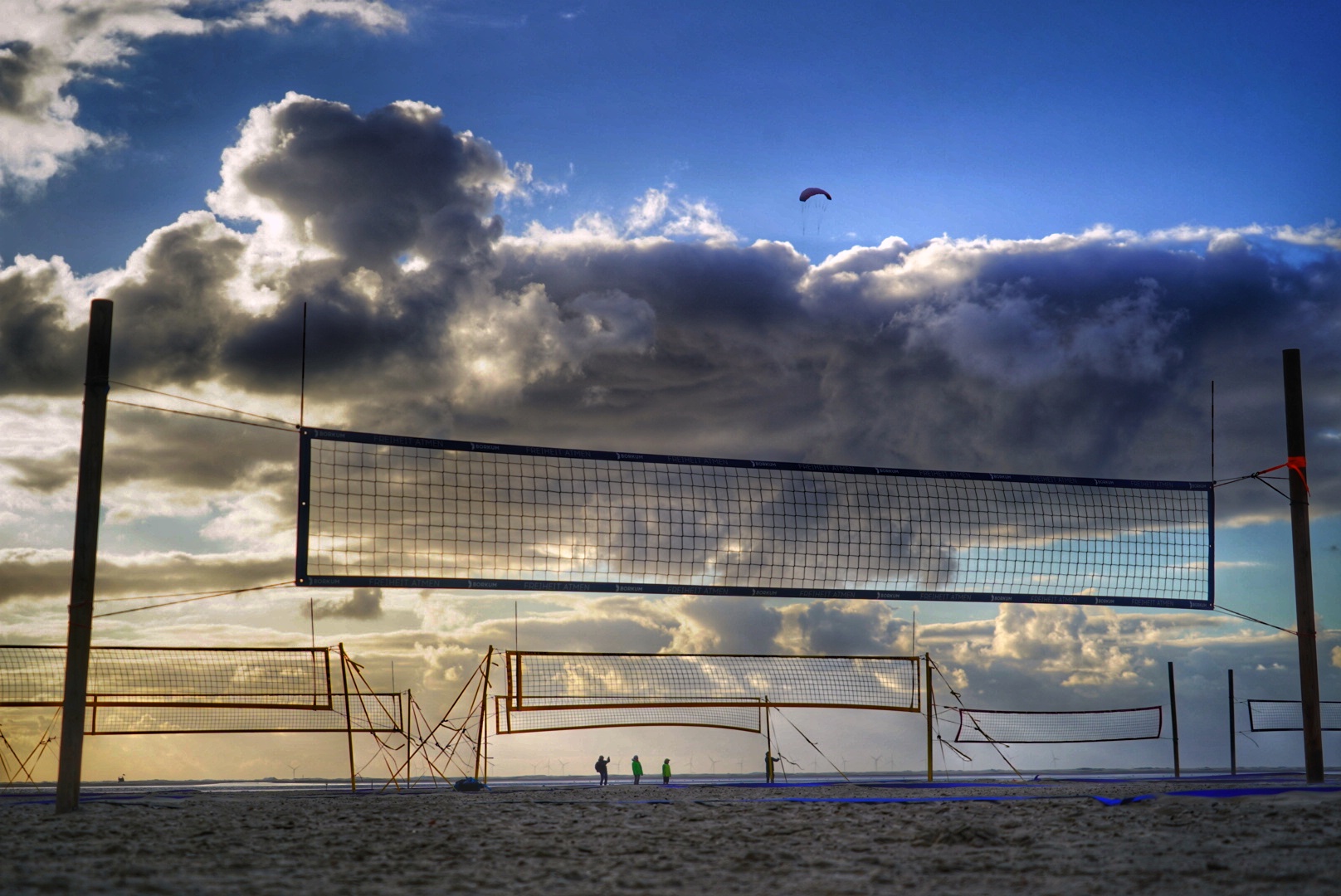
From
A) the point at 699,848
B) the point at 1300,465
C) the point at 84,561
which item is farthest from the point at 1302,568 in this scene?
the point at 84,561

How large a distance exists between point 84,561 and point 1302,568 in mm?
11688

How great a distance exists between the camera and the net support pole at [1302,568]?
10859 mm

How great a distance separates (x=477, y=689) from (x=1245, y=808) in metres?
9.55

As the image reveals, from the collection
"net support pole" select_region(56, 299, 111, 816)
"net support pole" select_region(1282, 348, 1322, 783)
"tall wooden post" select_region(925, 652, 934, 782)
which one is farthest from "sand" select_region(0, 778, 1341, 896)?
"tall wooden post" select_region(925, 652, 934, 782)

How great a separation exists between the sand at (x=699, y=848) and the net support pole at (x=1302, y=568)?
95.6 inches

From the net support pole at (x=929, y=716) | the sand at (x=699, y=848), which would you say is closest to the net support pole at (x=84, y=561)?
the sand at (x=699, y=848)

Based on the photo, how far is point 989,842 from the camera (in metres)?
6.73

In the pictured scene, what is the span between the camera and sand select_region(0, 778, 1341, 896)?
5.53 m

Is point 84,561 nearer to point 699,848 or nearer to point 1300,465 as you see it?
point 699,848

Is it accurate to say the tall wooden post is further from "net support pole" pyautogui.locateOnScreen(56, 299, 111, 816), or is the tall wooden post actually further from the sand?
"net support pole" pyautogui.locateOnScreen(56, 299, 111, 816)

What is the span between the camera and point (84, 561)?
9070mm

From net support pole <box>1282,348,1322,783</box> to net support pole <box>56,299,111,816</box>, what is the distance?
455 inches

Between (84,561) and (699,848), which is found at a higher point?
(84,561)

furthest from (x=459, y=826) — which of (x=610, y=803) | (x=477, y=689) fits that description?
(x=477, y=689)
